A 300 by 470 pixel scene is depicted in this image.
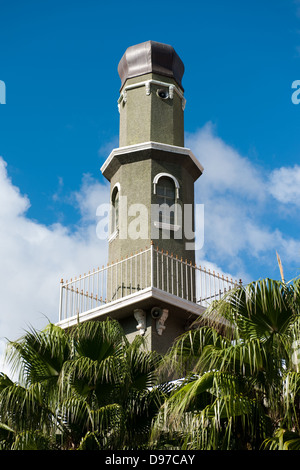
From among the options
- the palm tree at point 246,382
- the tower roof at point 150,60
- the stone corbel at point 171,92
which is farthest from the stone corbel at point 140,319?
the tower roof at point 150,60

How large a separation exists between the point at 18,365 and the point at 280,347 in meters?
4.47

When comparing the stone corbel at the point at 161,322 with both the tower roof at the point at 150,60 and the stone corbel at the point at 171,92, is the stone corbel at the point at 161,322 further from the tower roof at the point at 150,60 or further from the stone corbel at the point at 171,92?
the tower roof at the point at 150,60

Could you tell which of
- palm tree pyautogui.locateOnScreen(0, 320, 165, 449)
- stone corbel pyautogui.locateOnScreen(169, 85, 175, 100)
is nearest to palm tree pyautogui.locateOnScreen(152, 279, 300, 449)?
palm tree pyautogui.locateOnScreen(0, 320, 165, 449)

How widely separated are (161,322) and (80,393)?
5405 mm

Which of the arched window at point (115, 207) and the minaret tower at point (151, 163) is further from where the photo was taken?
the arched window at point (115, 207)

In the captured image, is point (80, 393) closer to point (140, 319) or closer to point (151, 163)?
point (140, 319)

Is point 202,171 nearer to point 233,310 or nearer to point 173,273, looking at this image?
point 173,273

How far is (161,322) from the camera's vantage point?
58.5 ft

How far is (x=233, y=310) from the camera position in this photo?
11.7 metres

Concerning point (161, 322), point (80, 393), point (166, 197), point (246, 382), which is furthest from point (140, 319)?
point (246, 382)

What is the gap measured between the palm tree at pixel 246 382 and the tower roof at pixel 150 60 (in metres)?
11.9

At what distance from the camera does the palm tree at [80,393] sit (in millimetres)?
12142

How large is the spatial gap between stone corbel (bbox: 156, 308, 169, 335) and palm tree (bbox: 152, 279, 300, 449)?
5998mm

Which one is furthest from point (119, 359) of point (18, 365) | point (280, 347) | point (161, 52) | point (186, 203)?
point (161, 52)
